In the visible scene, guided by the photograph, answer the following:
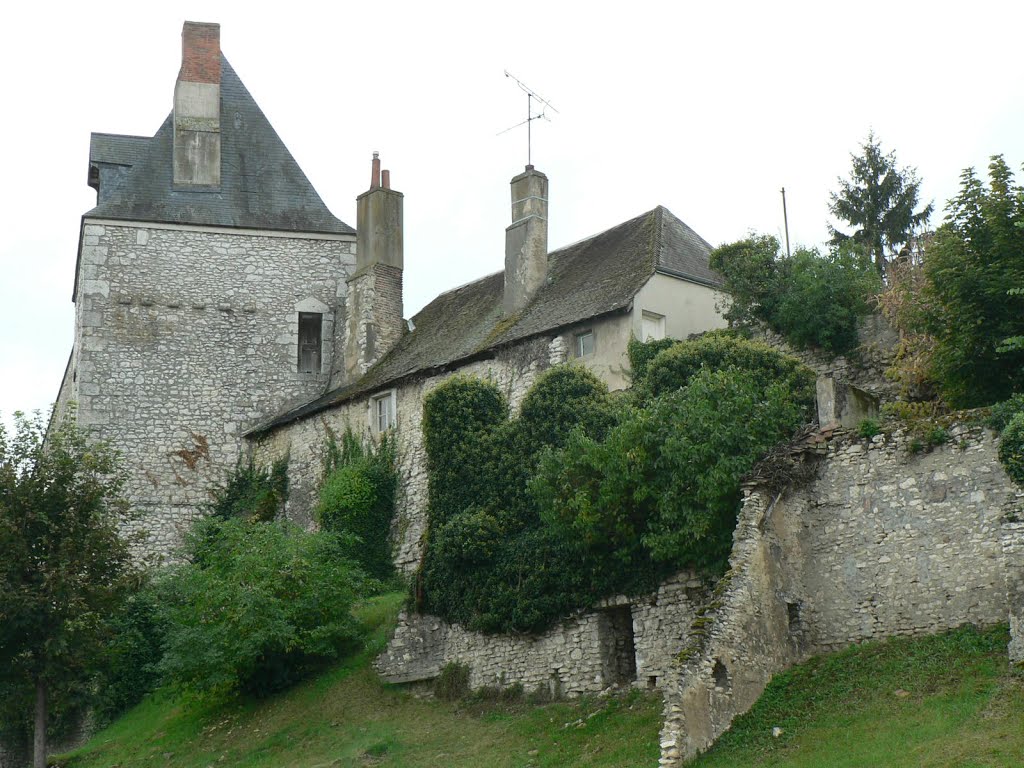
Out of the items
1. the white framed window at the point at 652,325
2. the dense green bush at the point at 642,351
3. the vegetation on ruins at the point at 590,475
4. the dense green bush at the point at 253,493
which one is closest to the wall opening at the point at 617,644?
the vegetation on ruins at the point at 590,475

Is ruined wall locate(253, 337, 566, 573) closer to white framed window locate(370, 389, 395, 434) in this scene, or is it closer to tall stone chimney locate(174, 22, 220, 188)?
white framed window locate(370, 389, 395, 434)

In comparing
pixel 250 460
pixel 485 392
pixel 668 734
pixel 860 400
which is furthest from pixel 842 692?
pixel 250 460

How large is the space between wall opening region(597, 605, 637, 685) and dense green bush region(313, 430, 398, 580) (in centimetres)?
785

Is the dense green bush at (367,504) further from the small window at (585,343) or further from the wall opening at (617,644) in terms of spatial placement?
the wall opening at (617,644)

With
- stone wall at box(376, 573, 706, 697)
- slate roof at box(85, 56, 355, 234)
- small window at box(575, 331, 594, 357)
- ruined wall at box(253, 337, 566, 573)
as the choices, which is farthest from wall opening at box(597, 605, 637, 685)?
slate roof at box(85, 56, 355, 234)

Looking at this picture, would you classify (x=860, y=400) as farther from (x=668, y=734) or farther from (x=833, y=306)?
(x=668, y=734)

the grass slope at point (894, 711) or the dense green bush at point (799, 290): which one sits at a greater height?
the dense green bush at point (799, 290)

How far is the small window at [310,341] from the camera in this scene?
33.5 meters

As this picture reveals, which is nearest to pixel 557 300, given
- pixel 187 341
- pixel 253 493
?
pixel 253 493

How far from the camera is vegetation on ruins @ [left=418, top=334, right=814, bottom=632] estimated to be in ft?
62.3

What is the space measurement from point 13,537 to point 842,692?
13.9 m

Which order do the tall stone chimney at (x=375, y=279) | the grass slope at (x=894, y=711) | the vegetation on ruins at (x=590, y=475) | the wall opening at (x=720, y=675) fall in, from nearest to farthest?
the grass slope at (x=894, y=711), the wall opening at (x=720, y=675), the vegetation on ruins at (x=590, y=475), the tall stone chimney at (x=375, y=279)

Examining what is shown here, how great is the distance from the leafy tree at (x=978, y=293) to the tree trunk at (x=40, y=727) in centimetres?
1529

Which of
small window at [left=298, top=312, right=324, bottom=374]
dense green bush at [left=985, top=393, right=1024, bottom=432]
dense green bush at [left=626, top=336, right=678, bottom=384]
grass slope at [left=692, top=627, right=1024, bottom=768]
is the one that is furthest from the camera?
small window at [left=298, top=312, right=324, bottom=374]
